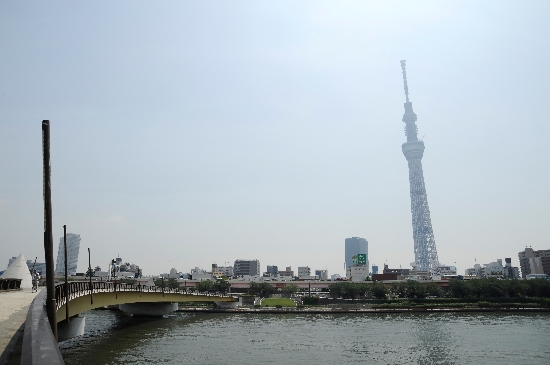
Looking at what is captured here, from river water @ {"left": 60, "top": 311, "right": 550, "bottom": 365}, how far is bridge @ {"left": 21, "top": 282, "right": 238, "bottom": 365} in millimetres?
4375

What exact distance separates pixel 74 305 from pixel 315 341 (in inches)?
1079

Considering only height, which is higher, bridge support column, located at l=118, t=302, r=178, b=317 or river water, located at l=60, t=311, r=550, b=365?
bridge support column, located at l=118, t=302, r=178, b=317

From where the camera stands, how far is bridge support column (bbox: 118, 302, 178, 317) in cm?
7906

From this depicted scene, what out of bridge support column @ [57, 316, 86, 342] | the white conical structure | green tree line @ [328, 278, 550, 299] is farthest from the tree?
bridge support column @ [57, 316, 86, 342]

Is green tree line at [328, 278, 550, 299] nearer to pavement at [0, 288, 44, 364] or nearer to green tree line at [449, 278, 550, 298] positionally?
green tree line at [449, 278, 550, 298]

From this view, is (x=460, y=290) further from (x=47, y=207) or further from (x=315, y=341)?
(x=47, y=207)

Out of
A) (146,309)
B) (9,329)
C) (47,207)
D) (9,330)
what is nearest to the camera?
(47,207)

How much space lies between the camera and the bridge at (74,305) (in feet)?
22.9

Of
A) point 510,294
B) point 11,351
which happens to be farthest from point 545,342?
point 510,294

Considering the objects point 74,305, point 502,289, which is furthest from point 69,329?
point 502,289

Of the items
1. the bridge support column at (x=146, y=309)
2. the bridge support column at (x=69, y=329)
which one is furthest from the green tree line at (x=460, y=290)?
the bridge support column at (x=69, y=329)

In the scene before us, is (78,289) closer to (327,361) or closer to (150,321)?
(327,361)

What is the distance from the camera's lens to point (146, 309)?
80625 millimetres

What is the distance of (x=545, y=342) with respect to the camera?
50.2 m
